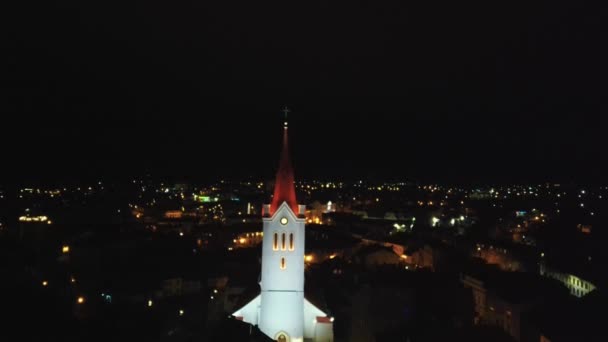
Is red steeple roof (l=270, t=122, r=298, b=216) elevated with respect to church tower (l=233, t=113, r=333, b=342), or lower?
elevated

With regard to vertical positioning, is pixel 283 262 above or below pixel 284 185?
below

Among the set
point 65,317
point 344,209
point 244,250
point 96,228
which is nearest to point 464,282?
point 244,250

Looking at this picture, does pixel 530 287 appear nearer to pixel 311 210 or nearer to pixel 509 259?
pixel 509 259

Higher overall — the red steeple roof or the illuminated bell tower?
the red steeple roof

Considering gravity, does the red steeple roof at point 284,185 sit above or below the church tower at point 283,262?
above

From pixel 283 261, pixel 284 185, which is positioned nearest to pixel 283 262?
pixel 283 261

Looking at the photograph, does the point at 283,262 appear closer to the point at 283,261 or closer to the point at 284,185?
the point at 283,261
